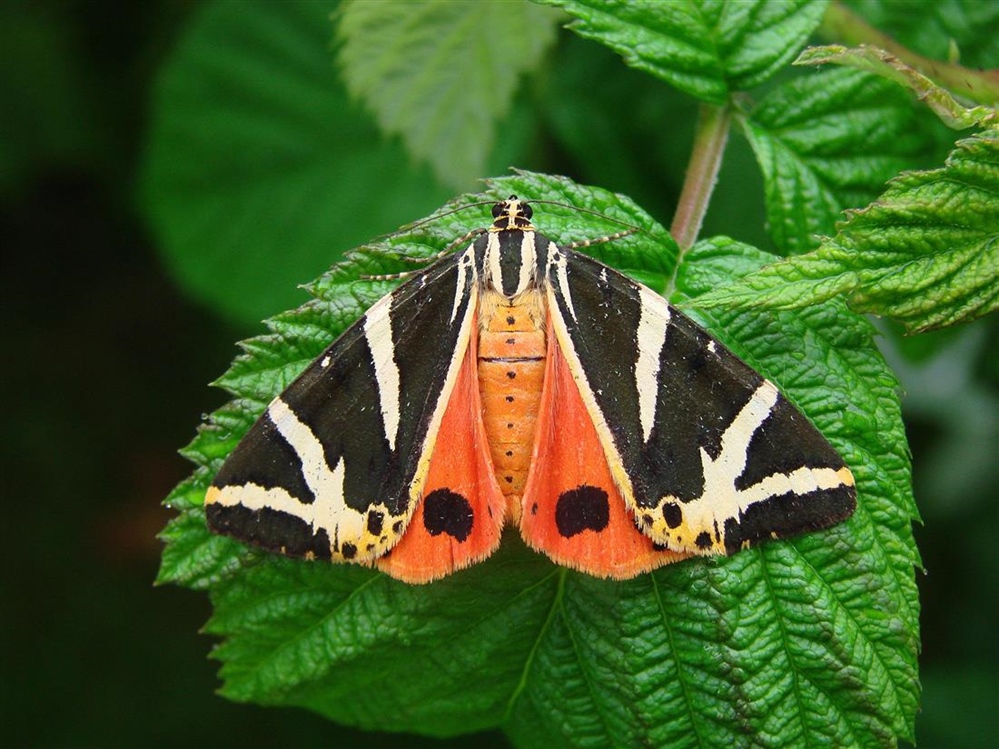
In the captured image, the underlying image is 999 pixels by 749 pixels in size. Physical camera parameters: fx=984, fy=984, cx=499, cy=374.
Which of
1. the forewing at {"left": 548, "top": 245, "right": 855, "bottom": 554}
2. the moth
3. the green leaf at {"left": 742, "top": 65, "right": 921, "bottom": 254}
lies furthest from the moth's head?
the green leaf at {"left": 742, "top": 65, "right": 921, "bottom": 254}

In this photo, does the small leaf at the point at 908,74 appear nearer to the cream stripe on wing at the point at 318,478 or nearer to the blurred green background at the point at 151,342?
the cream stripe on wing at the point at 318,478

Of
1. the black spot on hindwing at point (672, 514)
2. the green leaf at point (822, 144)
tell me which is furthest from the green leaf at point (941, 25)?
the black spot on hindwing at point (672, 514)

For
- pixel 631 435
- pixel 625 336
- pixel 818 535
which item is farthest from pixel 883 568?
pixel 625 336

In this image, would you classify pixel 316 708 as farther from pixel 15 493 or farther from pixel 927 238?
pixel 15 493

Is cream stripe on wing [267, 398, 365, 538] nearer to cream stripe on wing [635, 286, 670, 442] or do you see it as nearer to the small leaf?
cream stripe on wing [635, 286, 670, 442]

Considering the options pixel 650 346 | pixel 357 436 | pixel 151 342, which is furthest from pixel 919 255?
pixel 151 342

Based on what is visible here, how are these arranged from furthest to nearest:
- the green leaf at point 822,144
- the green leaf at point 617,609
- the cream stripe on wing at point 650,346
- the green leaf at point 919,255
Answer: the green leaf at point 822,144
the cream stripe on wing at point 650,346
the green leaf at point 617,609
the green leaf at point 919,255

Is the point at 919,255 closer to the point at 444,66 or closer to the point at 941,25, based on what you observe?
the point at 941,25

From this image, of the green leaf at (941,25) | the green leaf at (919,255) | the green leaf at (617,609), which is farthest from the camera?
the green leaf at (941,25)
